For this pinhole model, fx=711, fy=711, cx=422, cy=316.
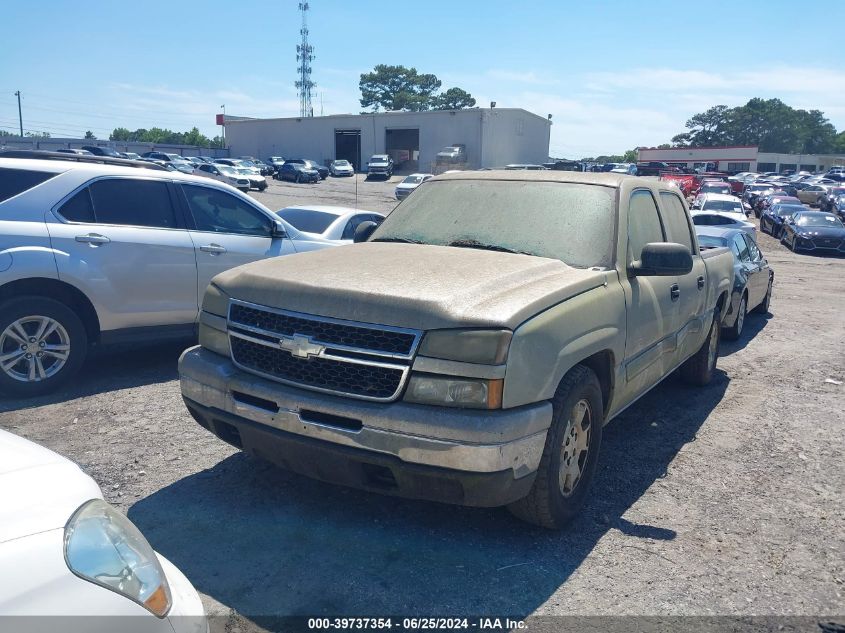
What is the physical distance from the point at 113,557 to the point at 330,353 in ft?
5.31

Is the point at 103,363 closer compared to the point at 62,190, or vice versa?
the point at 62,190

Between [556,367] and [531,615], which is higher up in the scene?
[556,367]

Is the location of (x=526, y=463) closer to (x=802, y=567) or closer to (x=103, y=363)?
(x=802, y=567)

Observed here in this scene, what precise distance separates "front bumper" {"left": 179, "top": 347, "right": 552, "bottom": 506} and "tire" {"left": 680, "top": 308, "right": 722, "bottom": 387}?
3.84 m

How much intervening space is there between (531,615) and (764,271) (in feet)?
30.0

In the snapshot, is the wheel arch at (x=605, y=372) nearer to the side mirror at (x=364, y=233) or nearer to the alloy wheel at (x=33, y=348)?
the side mirror at (x=364, y=233)

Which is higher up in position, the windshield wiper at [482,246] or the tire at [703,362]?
the windshield wiper at [482,246]

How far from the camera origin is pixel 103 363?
22.2ft

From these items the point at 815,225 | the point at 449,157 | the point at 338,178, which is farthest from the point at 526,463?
the point at 338,178

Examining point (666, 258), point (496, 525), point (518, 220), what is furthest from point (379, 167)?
point (496, 525)

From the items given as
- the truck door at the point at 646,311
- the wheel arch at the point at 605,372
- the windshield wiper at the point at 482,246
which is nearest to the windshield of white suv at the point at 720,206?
the truck door at the point at 646,311

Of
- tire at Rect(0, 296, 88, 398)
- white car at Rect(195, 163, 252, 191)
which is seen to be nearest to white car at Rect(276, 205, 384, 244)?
tire at Rect(0, 296, 88, 398)

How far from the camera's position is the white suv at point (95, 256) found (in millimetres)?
5523

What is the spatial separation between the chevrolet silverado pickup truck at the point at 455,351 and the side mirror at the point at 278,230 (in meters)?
2.66
